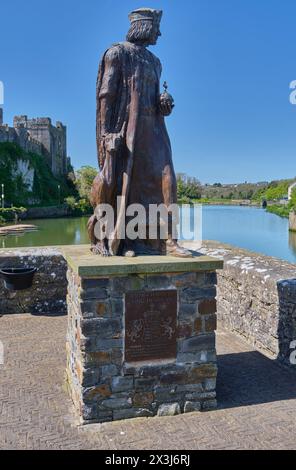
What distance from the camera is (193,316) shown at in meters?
4.53

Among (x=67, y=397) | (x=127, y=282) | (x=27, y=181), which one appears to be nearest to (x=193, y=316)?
(x=127, y=282)

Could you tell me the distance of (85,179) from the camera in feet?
261

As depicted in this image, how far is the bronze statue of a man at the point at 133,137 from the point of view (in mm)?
4637

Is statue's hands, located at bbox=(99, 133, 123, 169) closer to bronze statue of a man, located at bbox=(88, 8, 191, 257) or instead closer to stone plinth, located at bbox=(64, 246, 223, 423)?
bronze statue of a man, located at bbox=(88, 8, 191, 257)

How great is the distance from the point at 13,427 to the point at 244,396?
2.32 meters

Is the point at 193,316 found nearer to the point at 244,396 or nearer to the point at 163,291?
the point at 163,291

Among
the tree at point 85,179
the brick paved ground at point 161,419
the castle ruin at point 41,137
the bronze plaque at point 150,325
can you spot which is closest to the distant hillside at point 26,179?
the castle ruin at point 41,137

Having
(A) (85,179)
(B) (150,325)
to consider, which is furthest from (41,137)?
(B) (150,325)

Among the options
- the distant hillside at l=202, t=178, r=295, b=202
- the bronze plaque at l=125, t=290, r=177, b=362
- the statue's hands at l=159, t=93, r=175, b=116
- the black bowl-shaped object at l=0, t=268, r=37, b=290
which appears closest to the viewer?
the bronze plaque at l=125, t=290, r=177, b=362

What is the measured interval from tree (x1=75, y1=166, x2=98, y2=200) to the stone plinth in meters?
72.4

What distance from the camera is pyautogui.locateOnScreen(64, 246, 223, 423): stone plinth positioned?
422 cm

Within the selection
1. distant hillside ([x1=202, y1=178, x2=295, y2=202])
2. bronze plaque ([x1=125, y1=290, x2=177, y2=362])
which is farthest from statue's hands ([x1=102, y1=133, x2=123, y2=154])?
distant hillside ([x1=202, y1=178, x2=295, y2=202])

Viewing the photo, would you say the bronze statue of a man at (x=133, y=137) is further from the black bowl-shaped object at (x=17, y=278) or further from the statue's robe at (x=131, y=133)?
the black bowl-shaped object at (x=17, y=278)

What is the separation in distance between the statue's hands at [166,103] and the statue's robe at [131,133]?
0.11m
